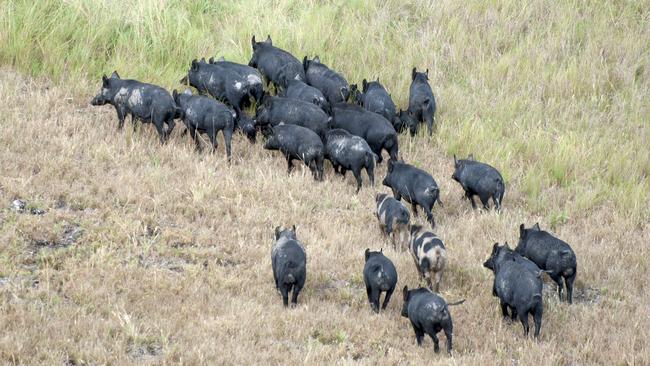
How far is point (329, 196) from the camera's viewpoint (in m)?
12.1

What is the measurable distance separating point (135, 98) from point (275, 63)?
2.35 metres

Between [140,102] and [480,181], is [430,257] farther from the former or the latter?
[140,102]

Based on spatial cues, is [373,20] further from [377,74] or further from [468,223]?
[468,223]

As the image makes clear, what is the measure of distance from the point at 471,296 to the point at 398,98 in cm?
555

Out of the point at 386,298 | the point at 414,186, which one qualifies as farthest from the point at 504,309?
the point at 414,186

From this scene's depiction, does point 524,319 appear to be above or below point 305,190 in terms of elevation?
above

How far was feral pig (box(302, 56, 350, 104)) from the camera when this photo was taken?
14.2m

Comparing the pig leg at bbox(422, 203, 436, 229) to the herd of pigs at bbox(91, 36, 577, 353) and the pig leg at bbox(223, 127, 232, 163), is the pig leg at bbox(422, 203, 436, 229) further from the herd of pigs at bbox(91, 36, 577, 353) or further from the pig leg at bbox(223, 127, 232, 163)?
the pig leg at bbox(223, 127, 232, 163)

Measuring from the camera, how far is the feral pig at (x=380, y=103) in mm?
13750

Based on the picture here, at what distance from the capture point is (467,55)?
16.0m

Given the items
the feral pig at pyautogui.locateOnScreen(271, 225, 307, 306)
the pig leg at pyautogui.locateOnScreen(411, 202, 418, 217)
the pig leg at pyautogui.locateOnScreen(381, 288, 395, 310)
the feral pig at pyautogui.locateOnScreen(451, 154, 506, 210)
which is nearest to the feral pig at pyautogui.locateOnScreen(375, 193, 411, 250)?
the pig leg at pyautogui.locateOnScreen(411, 202, 418, 217)

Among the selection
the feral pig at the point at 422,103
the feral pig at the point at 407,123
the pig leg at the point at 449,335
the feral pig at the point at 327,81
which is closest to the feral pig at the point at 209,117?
the feral pig at the point at 327,81

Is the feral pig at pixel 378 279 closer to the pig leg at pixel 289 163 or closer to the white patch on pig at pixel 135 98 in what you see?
the pig leg at pixel 289 163

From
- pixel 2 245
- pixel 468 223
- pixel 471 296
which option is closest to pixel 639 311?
pixel 471 296
